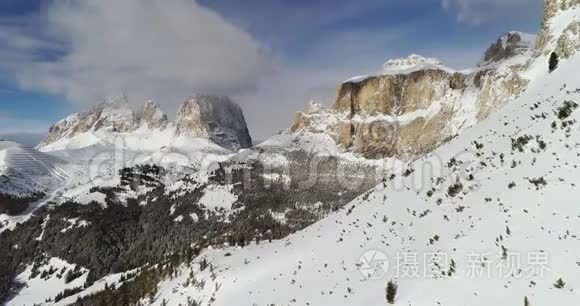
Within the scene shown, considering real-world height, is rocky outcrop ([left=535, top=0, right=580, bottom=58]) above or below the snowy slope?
above

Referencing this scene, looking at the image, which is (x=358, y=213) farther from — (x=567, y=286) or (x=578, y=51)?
(x=578, y=51)

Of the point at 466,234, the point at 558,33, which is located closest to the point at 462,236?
the point at 466,234

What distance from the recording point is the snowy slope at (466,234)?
19.3 m

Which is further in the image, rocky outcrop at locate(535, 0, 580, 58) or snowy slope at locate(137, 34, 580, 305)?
rocky outcrop at locate(535, 0, 580, 58)

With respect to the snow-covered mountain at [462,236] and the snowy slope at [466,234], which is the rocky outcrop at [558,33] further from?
the snowy slope at [466,234]

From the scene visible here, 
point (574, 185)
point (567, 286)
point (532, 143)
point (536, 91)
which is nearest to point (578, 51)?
point (536, 91)

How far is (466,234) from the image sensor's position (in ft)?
80.1

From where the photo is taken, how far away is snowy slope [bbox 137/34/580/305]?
1927 centimetres

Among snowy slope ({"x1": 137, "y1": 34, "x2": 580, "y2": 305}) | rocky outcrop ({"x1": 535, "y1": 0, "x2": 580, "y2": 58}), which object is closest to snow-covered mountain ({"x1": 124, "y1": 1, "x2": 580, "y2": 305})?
snowy slope ({"x1": 137, "y1": 34, "x2": 580, "y2": 305})

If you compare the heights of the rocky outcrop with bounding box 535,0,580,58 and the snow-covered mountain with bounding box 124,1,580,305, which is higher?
the rocky outcrop with bounding box 535,0,580,58

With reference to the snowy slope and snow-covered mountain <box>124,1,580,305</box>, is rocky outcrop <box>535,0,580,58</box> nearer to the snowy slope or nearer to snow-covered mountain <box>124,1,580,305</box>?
snow-covered mountain <box>124,1,580,305</box>

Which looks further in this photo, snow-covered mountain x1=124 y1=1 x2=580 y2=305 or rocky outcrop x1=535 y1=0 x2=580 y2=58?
rocky outcrop x1=535 y1=0 x2=580 y2=58

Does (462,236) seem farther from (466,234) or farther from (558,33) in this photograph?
(558,33)

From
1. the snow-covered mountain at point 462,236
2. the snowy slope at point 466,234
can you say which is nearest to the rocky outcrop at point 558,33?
the snow-covered mountain at point 462,236
